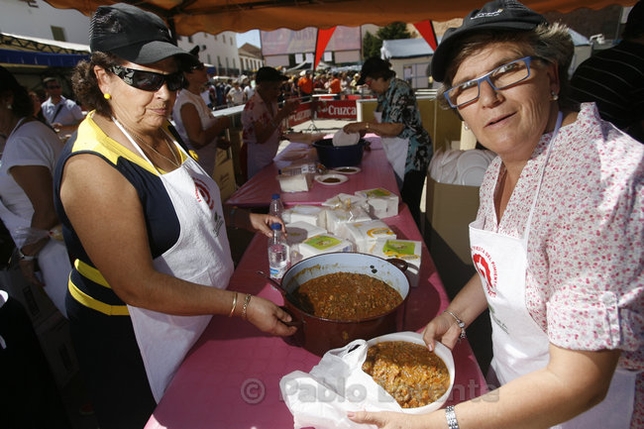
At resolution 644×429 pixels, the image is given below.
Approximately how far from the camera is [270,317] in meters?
1.20

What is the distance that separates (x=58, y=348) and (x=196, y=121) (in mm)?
2375

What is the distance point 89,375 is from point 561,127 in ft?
6.16

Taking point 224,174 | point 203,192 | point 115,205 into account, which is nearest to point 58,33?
point 224,174

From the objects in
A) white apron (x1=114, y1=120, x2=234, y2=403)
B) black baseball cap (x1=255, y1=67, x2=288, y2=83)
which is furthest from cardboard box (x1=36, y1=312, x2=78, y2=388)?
black baseball cap (x1=255, y1=67, x2=288, y2=83)

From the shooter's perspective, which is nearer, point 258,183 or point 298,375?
point 298,375

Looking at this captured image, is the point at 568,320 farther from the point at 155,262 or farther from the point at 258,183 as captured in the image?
the point at 258,183

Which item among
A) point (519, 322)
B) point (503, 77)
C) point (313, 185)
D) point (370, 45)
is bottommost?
point (313, 185)

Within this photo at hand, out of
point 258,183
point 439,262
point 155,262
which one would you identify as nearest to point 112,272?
point 155,262

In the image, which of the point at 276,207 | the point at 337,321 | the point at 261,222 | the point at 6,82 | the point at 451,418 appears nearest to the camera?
the point at 451,418

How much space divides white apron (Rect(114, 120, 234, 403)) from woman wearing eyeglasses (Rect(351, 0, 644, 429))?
76 centimetres

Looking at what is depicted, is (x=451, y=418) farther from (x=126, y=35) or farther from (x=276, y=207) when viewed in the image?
(x=276, y=207)

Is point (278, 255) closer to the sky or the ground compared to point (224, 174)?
closer to the sky

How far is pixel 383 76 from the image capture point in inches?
148

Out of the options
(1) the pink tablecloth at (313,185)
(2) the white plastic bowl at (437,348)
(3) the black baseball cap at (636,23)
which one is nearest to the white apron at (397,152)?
(1) the pink tablecloth at (313,185)
